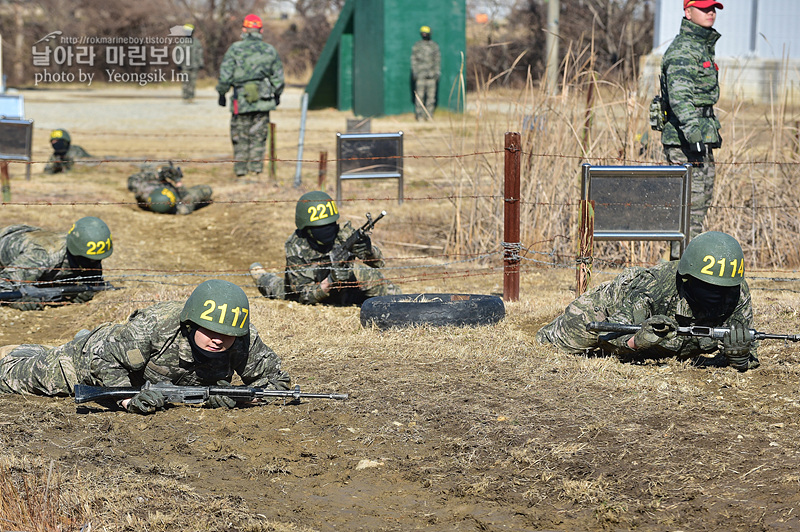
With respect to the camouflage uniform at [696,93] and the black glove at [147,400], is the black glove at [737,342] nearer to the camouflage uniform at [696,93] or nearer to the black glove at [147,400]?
the camouflage uniform at [696,93]

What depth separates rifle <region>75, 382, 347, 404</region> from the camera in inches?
199

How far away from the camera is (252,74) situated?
13.5 m

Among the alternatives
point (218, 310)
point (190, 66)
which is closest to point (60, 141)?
point (218, 310)

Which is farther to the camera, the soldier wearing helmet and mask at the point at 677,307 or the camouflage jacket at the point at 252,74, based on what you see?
the camouflage jacket at the point at 252,74

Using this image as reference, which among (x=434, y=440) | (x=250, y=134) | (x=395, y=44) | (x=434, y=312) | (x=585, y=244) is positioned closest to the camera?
(x=434, y=440)

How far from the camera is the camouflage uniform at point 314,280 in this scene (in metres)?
7.97

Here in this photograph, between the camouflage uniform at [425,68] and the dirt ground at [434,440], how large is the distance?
1438cm

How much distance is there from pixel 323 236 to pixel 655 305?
3119 mm

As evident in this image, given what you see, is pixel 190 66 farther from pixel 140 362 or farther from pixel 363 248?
pixel 140 362

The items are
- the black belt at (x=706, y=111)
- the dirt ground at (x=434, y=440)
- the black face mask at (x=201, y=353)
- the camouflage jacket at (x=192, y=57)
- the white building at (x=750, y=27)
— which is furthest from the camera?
the camouflage jacket at (x=192, y=57)

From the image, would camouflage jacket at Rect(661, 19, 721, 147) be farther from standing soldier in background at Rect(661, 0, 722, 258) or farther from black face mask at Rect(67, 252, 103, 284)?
black face mask at Rect(67, 252, 103, 284)

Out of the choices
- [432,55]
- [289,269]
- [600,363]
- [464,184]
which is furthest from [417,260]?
[432,55]

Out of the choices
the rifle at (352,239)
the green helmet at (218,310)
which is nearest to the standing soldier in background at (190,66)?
the rifle at (352,239)

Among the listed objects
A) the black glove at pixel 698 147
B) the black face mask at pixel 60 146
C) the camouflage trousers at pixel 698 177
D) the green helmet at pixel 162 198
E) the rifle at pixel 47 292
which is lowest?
the rifle at pixel 47 292
